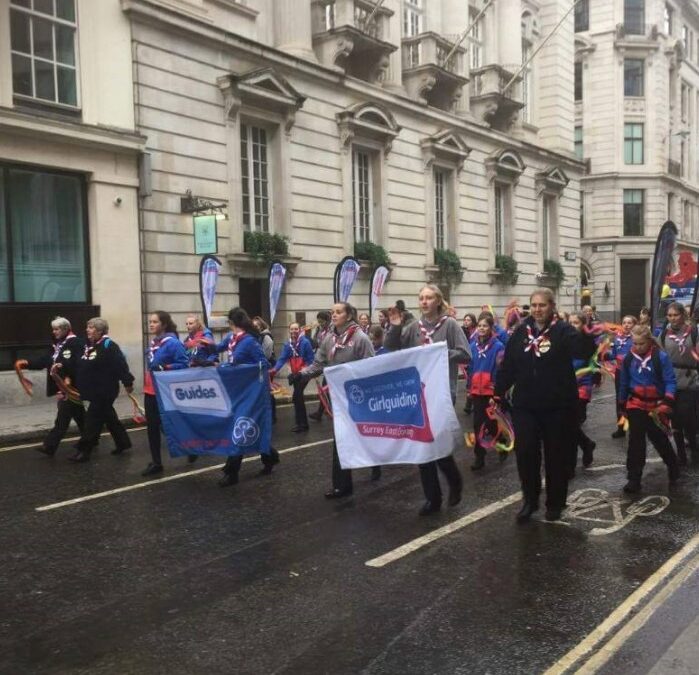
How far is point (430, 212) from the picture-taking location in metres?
26.2

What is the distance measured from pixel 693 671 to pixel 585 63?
52069mm

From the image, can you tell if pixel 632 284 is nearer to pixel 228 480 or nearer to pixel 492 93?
pixel 492 93

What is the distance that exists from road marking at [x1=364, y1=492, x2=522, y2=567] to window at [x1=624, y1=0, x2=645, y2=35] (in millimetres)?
49981

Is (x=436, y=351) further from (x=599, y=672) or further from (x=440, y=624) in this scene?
(x=599, y=672)

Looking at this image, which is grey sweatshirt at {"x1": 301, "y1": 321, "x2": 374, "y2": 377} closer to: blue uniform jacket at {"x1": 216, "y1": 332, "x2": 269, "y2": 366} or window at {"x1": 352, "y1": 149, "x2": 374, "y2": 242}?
blue uniform jacket at {"x1": 216, "y1": 332, "x2": 269, "y2": 366}

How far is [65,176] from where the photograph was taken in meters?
16.0

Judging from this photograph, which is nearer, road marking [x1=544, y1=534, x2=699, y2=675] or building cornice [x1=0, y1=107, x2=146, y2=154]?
road marking [x1=544, y1=534, x2=699, y2=675]

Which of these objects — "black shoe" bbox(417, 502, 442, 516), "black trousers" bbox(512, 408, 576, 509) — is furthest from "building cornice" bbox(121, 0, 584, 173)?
"black trousers" bbox(512, 408, 576, 509)

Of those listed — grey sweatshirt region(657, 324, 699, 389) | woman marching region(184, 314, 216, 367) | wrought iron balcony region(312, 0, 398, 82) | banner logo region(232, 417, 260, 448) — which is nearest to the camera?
banner logo region(232, 417, 260, 448)

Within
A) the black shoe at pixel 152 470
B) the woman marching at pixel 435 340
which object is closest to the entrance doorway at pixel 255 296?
the black shoe at pixel 152 470

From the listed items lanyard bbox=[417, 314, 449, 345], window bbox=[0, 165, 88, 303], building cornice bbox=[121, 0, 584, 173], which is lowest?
lanyard bbox=[417, 314, 449, 345]

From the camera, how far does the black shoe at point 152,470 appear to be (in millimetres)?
8469

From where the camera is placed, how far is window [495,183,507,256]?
3075 centimetres

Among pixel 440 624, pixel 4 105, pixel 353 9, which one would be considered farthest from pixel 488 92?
pixel 440 624
